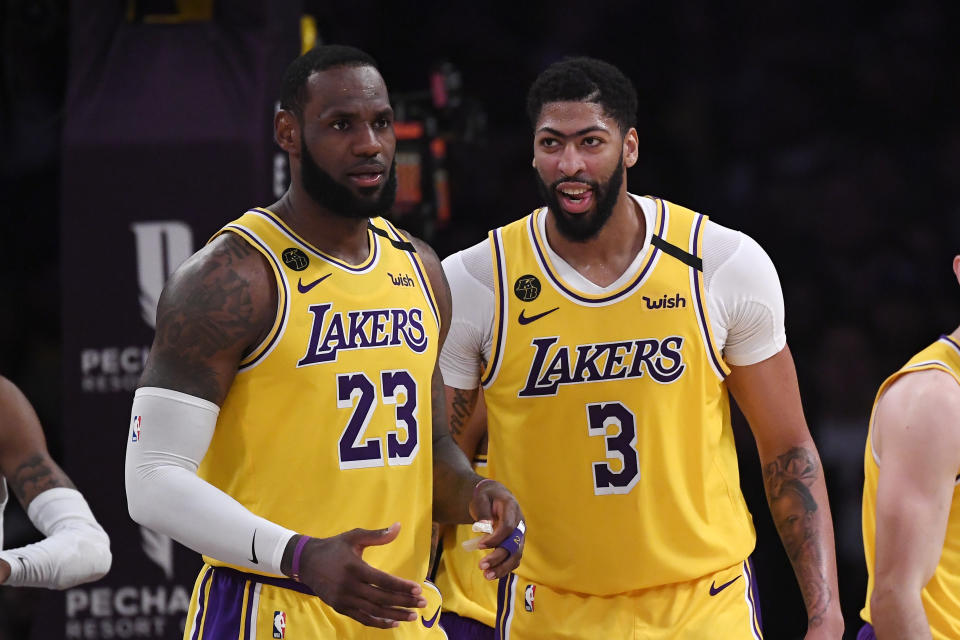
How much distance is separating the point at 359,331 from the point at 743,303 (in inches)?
43.5

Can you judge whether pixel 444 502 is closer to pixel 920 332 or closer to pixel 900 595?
pixel 900 595

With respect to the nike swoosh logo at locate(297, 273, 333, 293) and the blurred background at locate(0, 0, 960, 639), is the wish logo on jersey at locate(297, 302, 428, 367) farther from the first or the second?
the blurred background at locate(0, 0, 960, 639)

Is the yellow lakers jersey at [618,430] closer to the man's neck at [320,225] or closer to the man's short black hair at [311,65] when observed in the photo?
the man's neck at [320,225]

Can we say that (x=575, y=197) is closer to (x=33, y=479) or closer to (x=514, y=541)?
(x=514, y=541)

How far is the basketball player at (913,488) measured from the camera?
10.7 ft

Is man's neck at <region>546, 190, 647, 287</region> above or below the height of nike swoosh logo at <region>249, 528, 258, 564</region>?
above

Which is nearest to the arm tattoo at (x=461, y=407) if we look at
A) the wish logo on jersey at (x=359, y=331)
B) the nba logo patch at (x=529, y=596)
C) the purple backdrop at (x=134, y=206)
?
the nba logo patch at (x=529, y=596)

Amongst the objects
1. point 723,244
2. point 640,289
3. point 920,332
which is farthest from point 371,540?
point 920,332

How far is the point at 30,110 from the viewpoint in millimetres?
6590

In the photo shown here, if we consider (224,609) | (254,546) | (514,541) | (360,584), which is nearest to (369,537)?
(360,584)

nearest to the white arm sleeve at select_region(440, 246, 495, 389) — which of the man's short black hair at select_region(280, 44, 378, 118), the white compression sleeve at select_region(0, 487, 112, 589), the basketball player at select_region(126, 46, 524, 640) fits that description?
the basketball player at select_region(126, 46, 524, 640)

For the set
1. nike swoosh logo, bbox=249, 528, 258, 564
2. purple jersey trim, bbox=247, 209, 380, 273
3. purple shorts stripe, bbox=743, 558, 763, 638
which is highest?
purple jersey trim, bbox=247, 209, 380, 273

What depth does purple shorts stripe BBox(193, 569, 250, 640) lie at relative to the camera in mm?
3078

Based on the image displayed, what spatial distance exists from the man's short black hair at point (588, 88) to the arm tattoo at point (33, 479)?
1622mm
